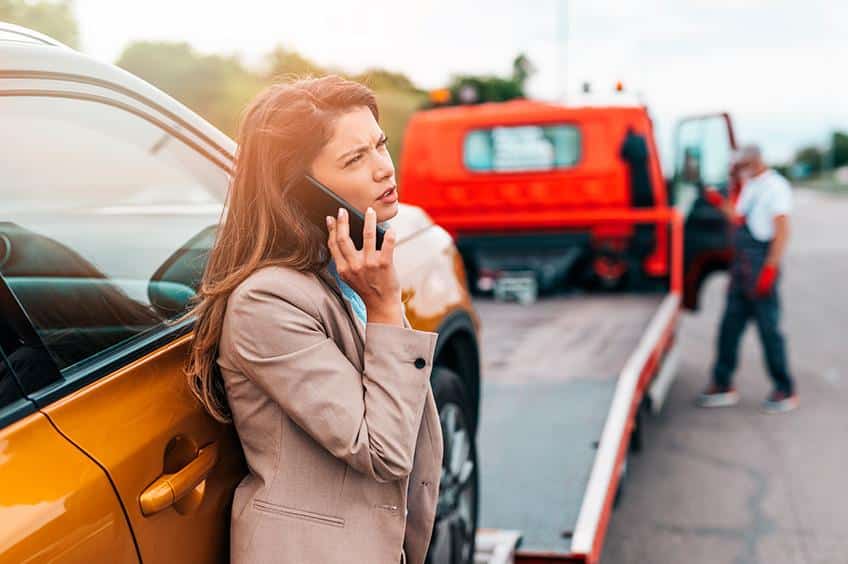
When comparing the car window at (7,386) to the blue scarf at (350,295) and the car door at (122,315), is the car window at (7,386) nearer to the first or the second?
the car door at (122,315)

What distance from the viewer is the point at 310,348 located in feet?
5.75

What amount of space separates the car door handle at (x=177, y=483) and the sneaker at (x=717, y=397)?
566cm

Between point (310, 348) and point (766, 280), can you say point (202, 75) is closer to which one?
point (766, 280)

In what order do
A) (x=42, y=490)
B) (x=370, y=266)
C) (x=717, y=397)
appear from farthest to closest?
(x=717, y=397)
(x=370, y=266)
(x=42, y=490)

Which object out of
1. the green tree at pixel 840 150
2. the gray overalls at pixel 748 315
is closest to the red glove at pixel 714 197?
the gray overalls at pixel 748 315

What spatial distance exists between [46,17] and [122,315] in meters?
0.93

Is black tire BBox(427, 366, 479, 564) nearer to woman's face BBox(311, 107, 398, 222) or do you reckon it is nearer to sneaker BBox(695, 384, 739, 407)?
woman's face BBox(311, 107, 398, 222)

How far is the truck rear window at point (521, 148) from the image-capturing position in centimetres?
859

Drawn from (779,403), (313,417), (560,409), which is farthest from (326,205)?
(779,403)

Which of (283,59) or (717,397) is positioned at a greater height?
(283,59)

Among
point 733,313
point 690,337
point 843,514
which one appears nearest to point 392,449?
point 843,514

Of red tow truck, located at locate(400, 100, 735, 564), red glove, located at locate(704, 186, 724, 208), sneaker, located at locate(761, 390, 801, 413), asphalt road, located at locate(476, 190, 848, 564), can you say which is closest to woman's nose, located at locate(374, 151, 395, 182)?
asphalt road, located at locate(476, 190, 848, 564)

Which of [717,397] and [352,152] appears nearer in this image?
[352,152]

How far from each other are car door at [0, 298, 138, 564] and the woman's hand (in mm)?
551
